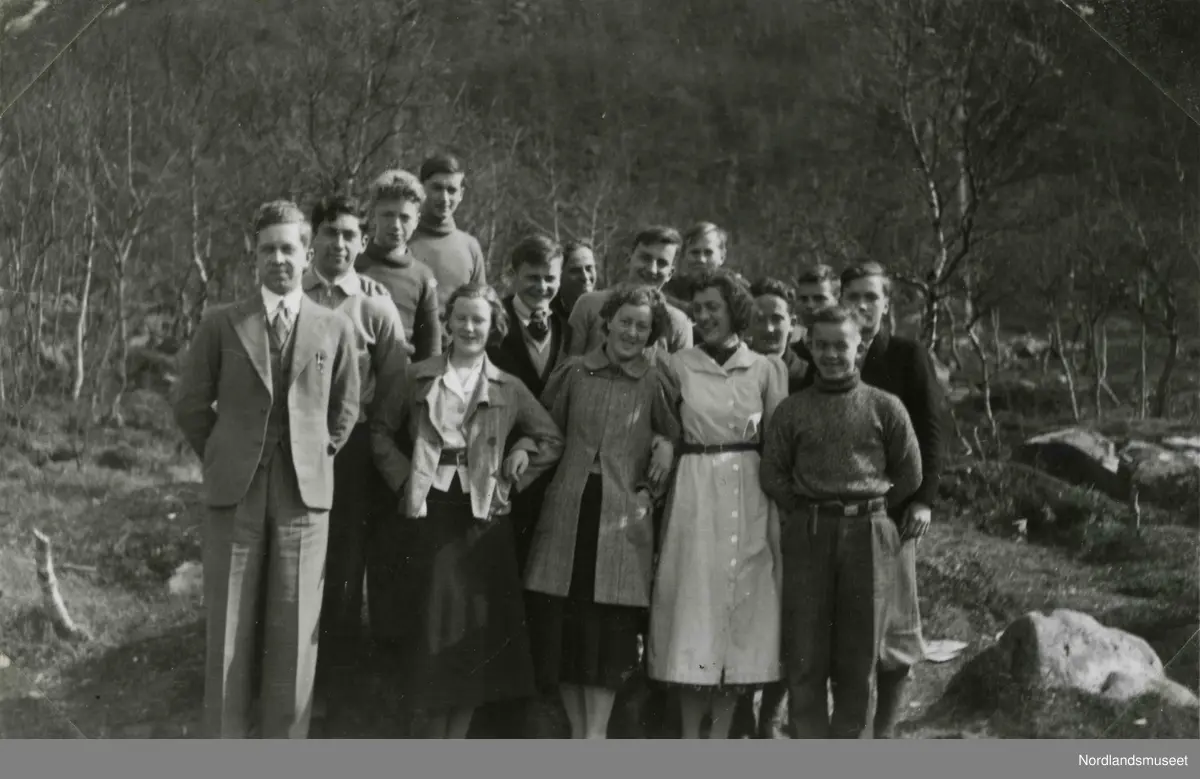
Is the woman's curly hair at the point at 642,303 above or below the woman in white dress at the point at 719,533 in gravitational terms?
above

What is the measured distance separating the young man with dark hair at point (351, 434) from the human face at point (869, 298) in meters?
1.74

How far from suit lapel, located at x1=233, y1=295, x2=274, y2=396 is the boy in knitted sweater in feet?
6.00

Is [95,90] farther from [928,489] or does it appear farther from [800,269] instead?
[928,489]

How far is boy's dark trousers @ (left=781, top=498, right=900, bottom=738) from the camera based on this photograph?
509 cm

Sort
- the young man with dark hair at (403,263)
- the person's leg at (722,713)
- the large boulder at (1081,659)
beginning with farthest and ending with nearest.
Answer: the large boulder at (1081,659) → the young man with dark hair at (403,263) → the person's leg at (722,713)

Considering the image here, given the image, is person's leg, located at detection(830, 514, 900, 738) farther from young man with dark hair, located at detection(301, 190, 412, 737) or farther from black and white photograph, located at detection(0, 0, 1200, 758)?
young man with dark hair, located at detection(301, 190, 412, 737)

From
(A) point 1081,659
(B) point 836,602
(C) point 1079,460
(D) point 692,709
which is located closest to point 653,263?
(B) point 836,602

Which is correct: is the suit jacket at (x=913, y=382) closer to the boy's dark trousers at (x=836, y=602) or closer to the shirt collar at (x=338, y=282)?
the boy's dark trousers at (x=836, y=602)

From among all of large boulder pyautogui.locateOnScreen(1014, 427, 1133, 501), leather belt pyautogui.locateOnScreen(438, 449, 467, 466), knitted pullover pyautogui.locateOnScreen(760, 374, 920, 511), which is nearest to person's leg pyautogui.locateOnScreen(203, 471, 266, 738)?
leather belt pyautogui.locateOnScreen(438, 449, 467, 466)

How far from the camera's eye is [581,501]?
5.25 m

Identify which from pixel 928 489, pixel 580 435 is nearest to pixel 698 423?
pixel 580 435

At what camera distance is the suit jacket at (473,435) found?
519cm

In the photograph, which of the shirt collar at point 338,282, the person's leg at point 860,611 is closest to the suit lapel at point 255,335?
the shirt collar at point 338,282

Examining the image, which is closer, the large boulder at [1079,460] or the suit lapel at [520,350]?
the suit lapel at [520,350]
